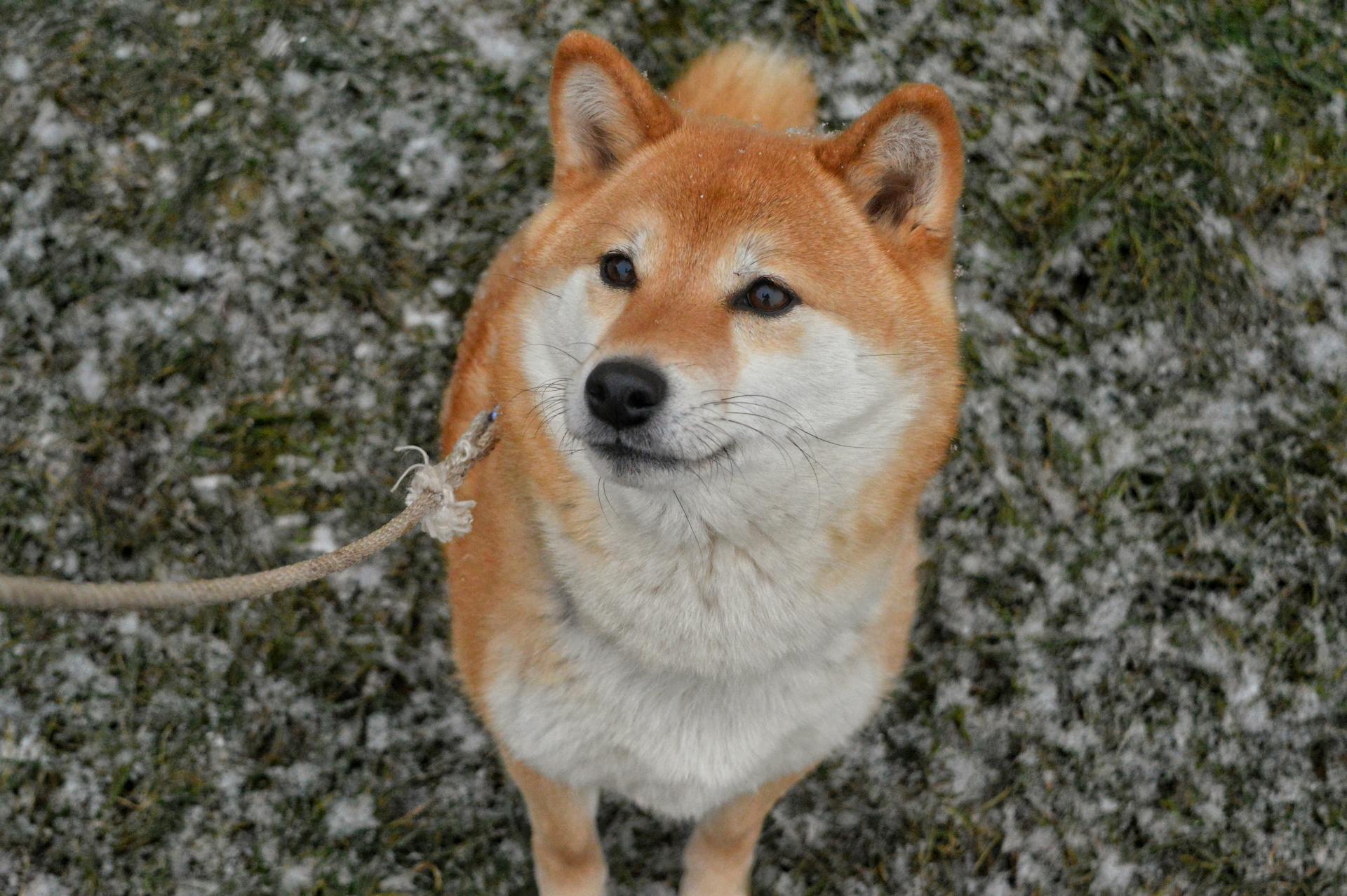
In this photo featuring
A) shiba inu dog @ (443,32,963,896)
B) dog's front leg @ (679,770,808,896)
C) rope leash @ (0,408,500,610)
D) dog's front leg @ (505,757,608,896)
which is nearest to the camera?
rope leash @ (0,408,500,610)

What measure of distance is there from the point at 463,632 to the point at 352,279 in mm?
1340

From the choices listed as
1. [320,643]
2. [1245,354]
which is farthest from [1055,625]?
[320,643]

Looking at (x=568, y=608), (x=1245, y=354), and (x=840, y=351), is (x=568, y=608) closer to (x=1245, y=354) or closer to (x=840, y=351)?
(x=840, y=351)

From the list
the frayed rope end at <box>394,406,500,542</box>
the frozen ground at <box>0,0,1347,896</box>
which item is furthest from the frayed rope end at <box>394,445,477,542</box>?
the frozen ground at <box>0,0,1347,896</box>

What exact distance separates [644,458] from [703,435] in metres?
0.10

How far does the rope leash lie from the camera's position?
132cm

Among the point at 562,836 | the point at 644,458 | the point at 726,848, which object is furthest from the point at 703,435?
the point at 726,848

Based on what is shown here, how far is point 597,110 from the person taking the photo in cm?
186

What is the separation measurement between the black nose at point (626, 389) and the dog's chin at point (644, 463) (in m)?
0.07

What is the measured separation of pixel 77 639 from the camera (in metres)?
2.62

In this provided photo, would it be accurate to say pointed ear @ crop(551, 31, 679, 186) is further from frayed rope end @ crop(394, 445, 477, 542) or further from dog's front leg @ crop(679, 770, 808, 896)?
dog's front leg @ crop(679, 770, 808, 896)

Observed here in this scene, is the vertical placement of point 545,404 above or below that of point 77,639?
above

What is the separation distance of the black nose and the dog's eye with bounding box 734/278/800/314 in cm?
26

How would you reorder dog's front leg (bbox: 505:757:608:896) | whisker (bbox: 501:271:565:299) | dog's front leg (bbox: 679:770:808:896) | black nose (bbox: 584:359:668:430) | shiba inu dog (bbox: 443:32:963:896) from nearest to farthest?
black nose (bbox: 584:359:668:430)
shiba inu dog (bbox: 443:32:963:896)
whisker (bbox: 501:271:565:299)
dog's front leg (bbox: 505:757:608:896)
dog's front leg (bbox: 679:770:808:896)
